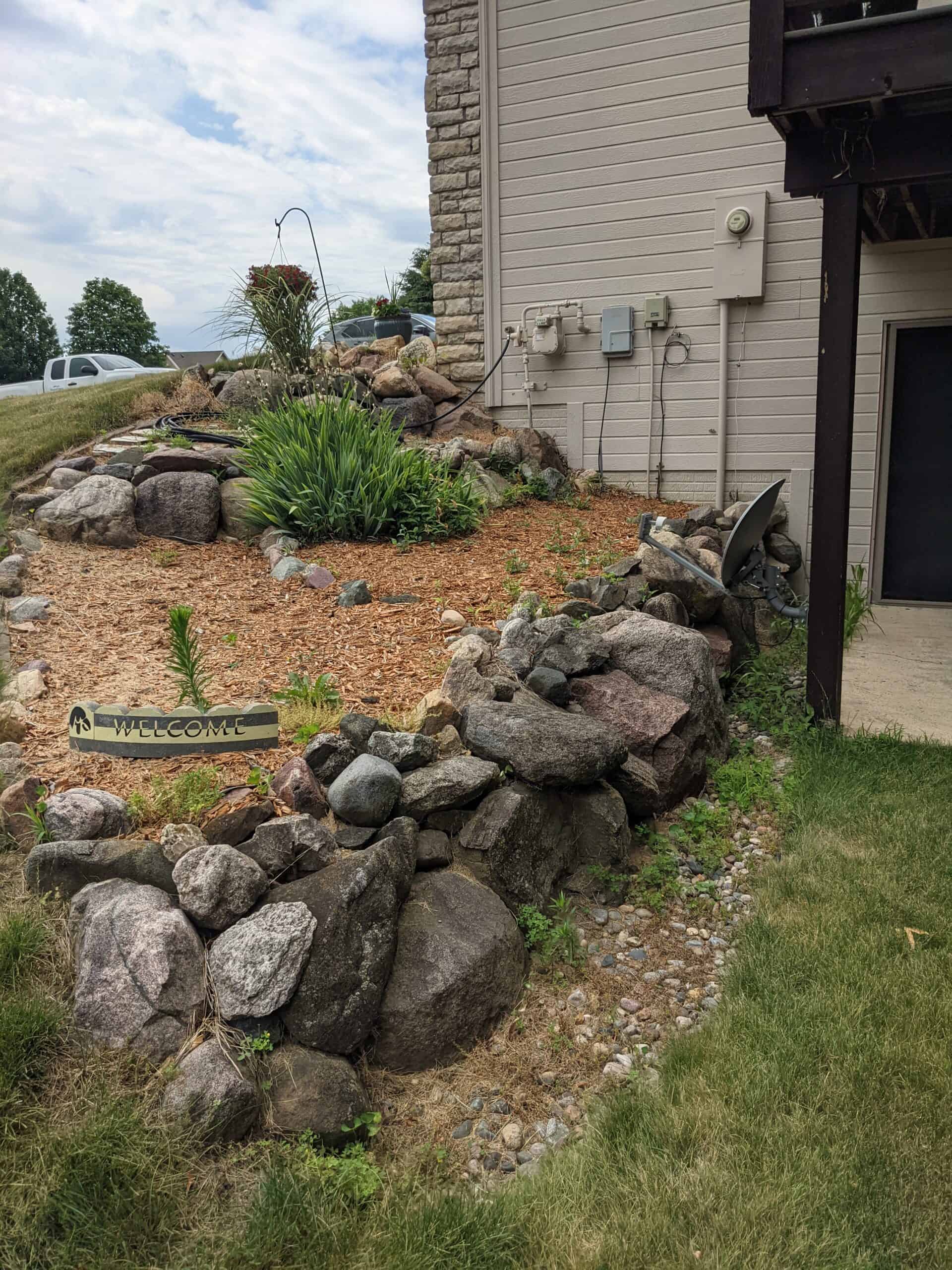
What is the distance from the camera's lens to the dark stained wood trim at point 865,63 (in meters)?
3.44

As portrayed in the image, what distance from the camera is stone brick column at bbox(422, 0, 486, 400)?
25.9ft

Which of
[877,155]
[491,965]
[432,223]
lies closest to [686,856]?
[491,965]

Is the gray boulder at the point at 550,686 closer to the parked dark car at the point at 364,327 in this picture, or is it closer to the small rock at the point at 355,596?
the small rock at the point at 355,596

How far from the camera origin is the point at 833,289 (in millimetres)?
4074

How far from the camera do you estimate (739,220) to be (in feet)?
22.6

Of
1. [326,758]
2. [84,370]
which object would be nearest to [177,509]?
[326,758]

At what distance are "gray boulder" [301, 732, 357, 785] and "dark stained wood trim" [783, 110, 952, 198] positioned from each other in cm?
305

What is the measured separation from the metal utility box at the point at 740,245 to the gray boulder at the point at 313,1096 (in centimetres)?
627

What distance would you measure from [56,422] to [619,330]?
4.74 metres

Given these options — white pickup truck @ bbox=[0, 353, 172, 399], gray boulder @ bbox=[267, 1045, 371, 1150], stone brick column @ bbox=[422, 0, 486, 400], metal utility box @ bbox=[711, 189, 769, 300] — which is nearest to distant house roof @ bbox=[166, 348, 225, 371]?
white pickup truck @ bbox=[0, 353, 172, 399]

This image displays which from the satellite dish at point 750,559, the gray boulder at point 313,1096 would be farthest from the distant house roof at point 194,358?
the gray boulder at point 313,1096

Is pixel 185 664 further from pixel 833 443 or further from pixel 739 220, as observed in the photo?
pixel 739 220

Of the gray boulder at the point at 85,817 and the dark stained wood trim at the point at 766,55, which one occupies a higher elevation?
the dark stained wood trim at the point at 766,55

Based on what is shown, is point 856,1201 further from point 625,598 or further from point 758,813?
point 625,598
